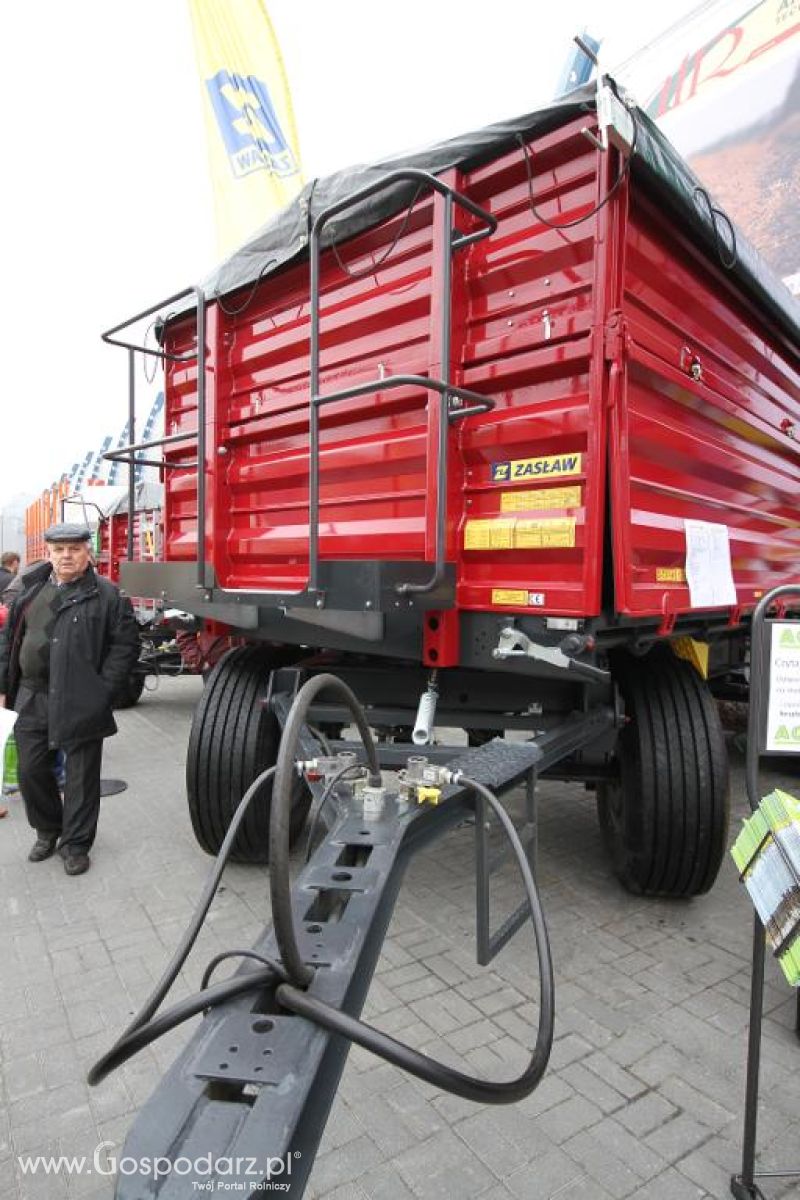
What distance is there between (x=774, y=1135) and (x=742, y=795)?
3.42 meters

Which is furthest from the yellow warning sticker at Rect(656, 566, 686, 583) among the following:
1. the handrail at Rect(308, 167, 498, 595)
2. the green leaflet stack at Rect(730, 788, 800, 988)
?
the green leaflet stack at Rect(730, 788, 800, 988)

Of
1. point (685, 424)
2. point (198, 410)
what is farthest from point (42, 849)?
point (685, 424)

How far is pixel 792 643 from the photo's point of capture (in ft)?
6.28

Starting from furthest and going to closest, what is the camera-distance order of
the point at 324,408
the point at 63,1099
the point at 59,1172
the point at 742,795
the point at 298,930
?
the point at 742,795, the point at 324,408, the point at 63,1099, the point at 59,1172, the point at 298,930

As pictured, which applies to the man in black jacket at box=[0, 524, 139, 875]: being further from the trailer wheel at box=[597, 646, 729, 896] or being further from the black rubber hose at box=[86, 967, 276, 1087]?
the black rubber hose at box=[86, 967, 276, 1087]

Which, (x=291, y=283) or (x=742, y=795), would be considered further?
(x=742, y=795)

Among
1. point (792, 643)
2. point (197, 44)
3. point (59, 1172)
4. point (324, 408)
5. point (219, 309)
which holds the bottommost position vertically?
point (59, 1172)

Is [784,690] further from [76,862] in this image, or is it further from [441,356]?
[76,862]

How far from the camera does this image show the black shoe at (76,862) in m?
3.64

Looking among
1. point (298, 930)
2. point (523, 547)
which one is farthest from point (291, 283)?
point (298, 930)

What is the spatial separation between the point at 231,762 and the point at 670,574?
2.21 meters

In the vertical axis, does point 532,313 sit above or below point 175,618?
above

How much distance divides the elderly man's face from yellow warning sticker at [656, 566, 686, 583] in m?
2.87

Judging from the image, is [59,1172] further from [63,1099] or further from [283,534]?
[283,534]
